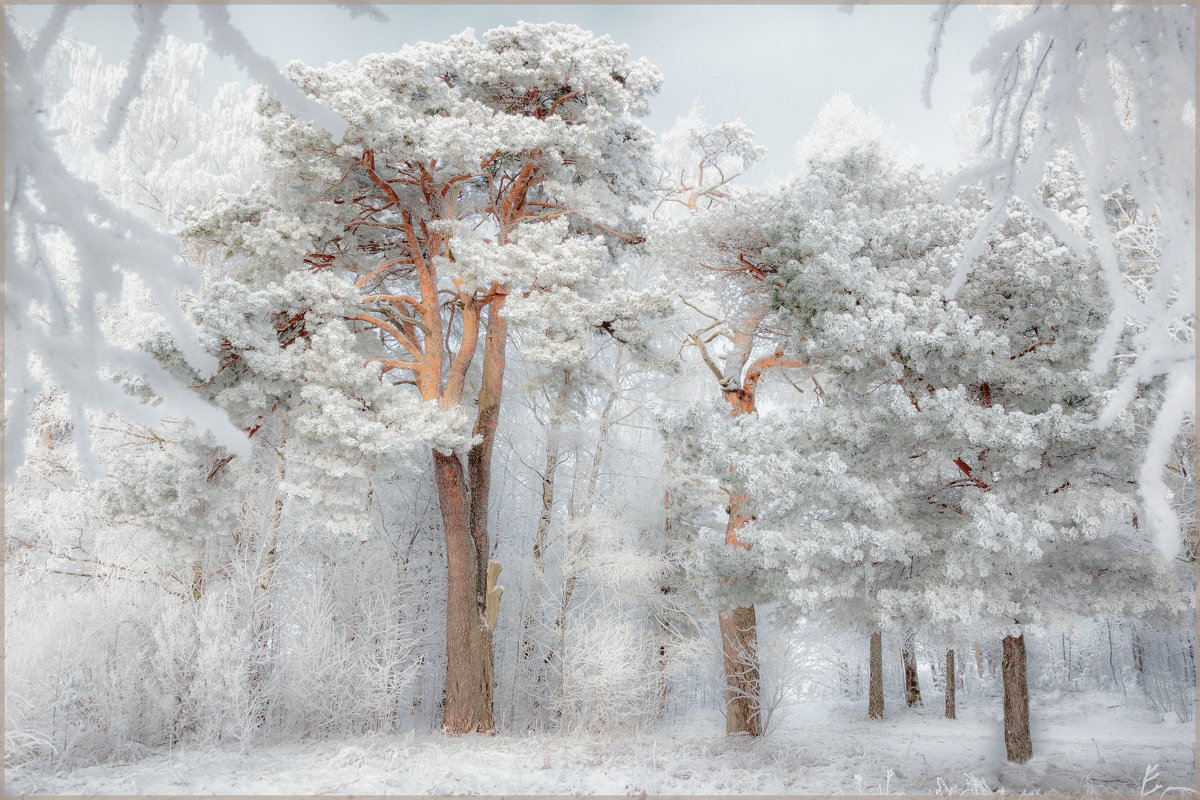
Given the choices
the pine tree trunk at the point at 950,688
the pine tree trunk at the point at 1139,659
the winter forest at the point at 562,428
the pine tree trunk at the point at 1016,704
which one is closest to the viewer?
the winter forest at the point at 562,428

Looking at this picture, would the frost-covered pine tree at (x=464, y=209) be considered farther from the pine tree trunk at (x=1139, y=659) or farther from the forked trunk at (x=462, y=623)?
the pine tree trunk at (x=1139, y=659)

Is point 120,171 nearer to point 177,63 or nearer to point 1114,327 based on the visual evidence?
point 177,63

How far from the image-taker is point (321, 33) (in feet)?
6.38

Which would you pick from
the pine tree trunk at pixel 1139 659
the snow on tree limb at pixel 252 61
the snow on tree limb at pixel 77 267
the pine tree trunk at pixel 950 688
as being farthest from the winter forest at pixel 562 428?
the pine tree trunk at pixel 950 688

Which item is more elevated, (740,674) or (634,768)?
(740,674)

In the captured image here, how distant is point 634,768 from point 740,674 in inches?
93.7

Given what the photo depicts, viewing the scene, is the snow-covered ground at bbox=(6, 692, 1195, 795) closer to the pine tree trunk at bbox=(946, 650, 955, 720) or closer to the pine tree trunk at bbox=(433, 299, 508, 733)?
the pine tree trunk at bbox=(433, 299, 508, 733)

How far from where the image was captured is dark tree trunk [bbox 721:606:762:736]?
7.37m

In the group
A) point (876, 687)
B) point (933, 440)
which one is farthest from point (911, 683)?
point (933, 440)

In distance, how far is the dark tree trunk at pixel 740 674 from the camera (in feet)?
24.2

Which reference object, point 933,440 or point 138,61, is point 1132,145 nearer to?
point 138,61

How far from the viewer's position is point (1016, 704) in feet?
18.7

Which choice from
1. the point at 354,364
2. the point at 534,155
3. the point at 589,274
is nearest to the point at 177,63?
the point at 534,155

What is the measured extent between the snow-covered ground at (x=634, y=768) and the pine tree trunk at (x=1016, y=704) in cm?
12
